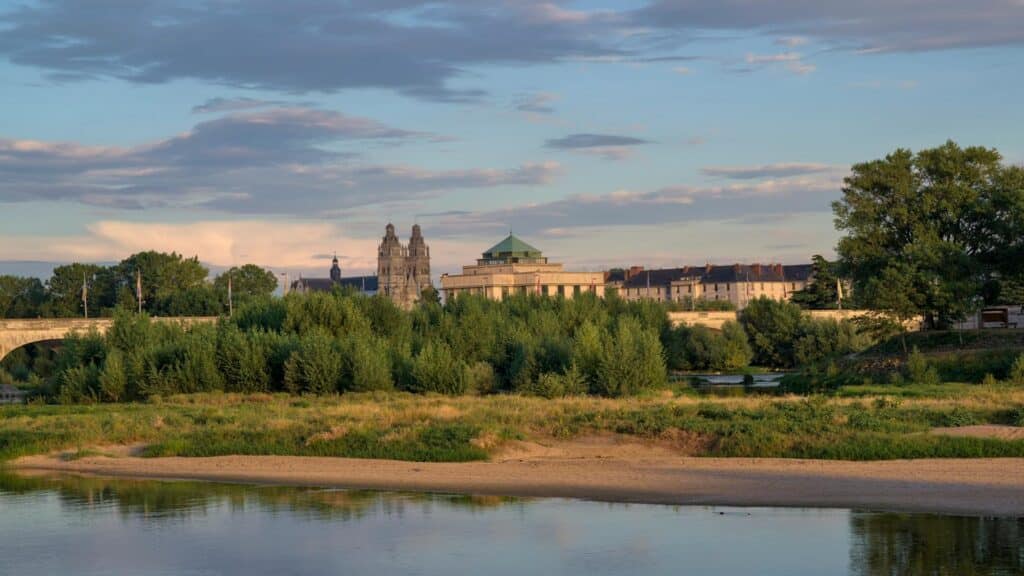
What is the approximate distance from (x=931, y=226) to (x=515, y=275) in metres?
111

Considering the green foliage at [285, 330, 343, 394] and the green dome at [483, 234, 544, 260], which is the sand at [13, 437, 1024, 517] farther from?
the green dome at [483, 234, 544, 260]

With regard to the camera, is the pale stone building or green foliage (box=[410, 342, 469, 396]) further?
the pale stone building

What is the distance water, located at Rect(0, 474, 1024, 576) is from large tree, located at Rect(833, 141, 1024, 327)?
4560 centimetres

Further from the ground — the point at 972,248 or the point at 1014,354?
the point at 972,248

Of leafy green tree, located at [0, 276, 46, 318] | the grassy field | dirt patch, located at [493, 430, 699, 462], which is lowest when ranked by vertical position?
dirt patch, located at [493, 430, 699, 462]

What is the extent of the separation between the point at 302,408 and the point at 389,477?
18208 mm

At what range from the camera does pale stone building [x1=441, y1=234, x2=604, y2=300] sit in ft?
591

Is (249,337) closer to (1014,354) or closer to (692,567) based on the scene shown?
(1014,354)

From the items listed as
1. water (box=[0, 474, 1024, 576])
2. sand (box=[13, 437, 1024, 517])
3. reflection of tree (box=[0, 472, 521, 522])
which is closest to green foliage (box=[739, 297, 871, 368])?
sand (box=[13, 437, 1024, 517])

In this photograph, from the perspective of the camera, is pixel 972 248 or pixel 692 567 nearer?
pixel 692 567

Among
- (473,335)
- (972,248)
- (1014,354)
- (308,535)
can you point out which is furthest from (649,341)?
(308,535)

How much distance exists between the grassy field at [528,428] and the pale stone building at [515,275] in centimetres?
13016

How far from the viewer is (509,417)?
129 ft

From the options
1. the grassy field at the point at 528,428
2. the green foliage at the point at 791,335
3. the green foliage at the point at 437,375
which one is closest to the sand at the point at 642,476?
the grassy field at the point at 528,428
